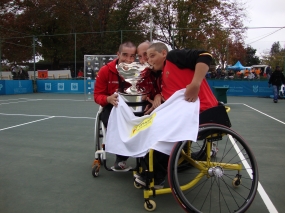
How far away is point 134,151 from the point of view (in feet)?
A: 9.74

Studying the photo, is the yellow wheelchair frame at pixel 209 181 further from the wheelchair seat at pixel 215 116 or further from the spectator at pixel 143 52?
the spectator at pixel 143 52

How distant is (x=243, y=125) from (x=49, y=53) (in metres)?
29.9

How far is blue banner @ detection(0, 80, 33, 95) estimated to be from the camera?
796 inches

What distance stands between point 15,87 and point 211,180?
20.1 meters

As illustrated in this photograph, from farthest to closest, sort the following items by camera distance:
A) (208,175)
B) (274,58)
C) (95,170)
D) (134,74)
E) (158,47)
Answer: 1. (274,58)
2. (95,170)
3. (134,74)
4. (158,47)
5. (208,175)

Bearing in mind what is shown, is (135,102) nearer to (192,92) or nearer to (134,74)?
(134,74)

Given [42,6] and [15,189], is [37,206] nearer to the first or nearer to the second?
[15,189]

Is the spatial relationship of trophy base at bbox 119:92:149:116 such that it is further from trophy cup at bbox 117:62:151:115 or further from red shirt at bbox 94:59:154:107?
red shirt at bbox 94:59:154:107

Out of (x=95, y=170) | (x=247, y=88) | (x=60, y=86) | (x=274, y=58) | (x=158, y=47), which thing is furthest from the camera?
(x=274, y=58)

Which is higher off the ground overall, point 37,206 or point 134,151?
point 134,151

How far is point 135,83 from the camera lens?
3.32m

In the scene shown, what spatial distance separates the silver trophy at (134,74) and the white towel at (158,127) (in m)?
0.20

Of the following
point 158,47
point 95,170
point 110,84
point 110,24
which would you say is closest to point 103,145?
point 95,170

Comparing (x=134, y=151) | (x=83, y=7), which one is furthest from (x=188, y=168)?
(x=83, y=7)
